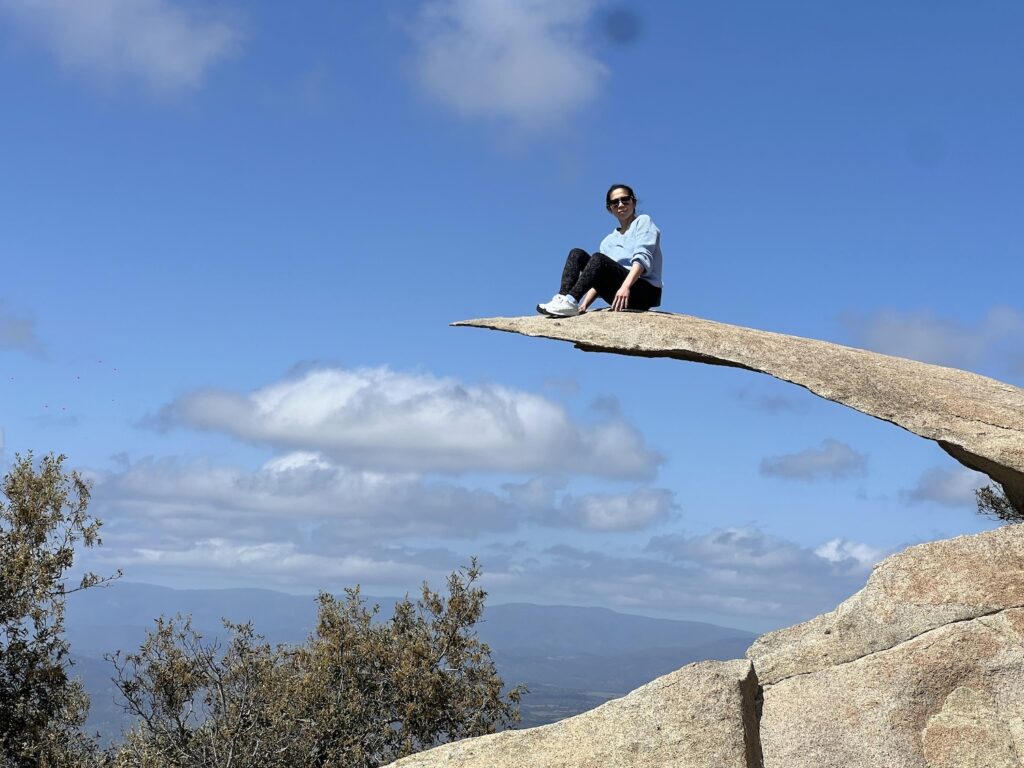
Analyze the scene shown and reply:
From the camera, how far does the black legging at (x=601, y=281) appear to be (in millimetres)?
14250

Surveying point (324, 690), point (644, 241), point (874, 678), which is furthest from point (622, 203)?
point (324, 690)

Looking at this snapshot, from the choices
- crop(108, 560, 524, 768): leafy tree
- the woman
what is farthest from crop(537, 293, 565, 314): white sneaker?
crop(108, 560, 524, 768): leafy tree

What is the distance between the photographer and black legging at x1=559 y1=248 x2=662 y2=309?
14.2 meters

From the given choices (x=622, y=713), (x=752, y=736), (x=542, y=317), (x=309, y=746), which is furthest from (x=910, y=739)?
(x=309, y=746)

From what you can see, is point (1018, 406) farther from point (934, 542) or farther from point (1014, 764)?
point (1014, 764)

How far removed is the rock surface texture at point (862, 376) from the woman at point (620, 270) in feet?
1.00

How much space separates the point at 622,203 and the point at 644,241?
69 centimetres

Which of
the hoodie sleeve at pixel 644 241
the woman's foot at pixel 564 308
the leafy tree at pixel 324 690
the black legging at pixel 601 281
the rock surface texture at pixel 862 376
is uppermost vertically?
the hoodie sleeve at pixel 644 241

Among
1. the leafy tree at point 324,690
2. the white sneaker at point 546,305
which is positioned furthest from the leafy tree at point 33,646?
the white sneaker at point 546,305

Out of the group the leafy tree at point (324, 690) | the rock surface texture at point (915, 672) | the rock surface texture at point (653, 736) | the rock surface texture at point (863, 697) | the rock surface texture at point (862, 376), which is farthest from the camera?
the leafy tree at point (324, 690)

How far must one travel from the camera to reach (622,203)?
47.8 feet

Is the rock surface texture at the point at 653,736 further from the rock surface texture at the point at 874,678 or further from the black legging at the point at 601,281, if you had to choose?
the black legging at the point at 601,281

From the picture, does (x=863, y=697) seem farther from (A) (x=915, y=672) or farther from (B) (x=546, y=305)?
(B) (x=546, y=305)

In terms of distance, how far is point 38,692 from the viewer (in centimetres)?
2033
